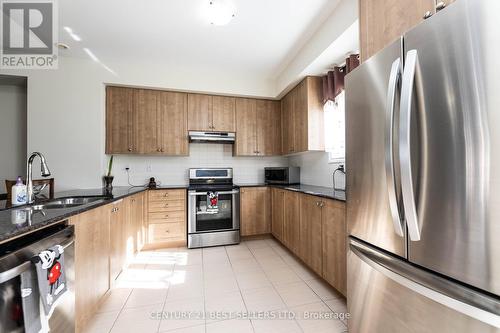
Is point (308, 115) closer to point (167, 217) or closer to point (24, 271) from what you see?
point (167, 217)

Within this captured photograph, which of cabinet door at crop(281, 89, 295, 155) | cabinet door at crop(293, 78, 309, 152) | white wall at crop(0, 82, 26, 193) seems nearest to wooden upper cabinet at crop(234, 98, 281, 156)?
cabinet door at crop(281, 89, 295, 155)

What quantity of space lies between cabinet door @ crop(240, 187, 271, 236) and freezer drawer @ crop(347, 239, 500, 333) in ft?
7.18

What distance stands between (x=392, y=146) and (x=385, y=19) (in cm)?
81

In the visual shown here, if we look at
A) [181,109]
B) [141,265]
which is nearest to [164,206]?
[141,265]

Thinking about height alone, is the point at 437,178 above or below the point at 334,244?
above

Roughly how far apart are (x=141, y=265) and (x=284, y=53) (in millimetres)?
3207

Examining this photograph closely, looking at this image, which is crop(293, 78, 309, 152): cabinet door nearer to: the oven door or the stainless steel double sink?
the oven door

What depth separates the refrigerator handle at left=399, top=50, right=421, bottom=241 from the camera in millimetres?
839

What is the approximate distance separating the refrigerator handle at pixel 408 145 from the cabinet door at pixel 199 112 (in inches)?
117

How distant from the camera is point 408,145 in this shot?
0.84 metres

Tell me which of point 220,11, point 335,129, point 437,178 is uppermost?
point 220,11

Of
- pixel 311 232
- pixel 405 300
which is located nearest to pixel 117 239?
pixel 311 232

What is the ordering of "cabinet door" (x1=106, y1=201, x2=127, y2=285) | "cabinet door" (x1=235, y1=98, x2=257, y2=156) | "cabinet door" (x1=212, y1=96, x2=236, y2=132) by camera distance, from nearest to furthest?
"cabinet door" (x1=106, y1=201, x2=127, y2=285) → "cabinet door" (x1=212, y1=96, x2=236, y2=132) → "cabinet door" (x1=235, y1=98, x2=257, y2=156)

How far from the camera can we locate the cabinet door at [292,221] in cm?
261
